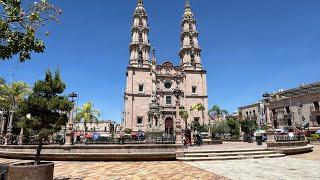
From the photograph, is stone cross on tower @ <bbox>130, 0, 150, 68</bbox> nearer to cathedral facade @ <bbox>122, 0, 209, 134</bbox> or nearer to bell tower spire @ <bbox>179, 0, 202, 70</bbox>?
cathedral facade @ <bbox>122, 0, 209, 134</bbox>

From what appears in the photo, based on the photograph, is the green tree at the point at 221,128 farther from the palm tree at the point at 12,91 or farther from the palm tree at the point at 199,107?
the palm tree at the point at 12,91

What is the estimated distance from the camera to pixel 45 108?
9.53 meters

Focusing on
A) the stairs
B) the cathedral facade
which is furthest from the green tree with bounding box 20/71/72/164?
the cathedral facade

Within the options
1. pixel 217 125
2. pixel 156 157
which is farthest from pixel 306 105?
pixel 156 157

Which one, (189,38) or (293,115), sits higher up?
(189,38)

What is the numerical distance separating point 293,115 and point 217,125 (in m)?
16.7

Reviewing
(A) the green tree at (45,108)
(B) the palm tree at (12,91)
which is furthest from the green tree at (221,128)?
(A) the green tree at (45,108)

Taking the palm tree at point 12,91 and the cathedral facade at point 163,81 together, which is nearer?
the palm tree at point 12,91

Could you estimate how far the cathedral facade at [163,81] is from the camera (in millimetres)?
50781

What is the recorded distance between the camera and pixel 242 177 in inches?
344

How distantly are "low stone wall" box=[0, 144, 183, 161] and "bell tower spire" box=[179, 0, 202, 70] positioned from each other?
4177 cm

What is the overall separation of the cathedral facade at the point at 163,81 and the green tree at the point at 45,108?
1556 inches

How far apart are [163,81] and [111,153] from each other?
41.6m

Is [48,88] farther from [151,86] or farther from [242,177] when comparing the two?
[151,86]
